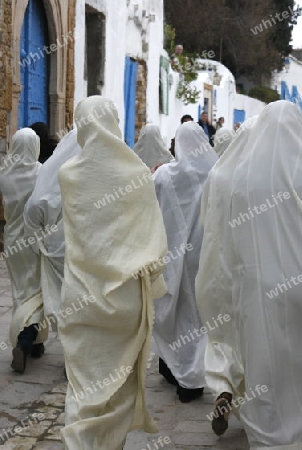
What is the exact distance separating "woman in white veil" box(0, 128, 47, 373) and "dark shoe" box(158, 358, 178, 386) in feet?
2.68

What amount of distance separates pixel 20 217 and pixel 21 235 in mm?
124

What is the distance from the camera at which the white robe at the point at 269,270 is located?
3.72 m

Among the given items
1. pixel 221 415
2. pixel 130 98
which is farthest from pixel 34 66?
pixel 221 415

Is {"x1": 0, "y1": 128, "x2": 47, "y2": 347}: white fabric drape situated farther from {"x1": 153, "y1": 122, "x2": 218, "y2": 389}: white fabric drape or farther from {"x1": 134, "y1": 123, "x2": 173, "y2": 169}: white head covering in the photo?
{"x1": 134, "y1": 123, "x2": 173, "y2": 169}: white head covering

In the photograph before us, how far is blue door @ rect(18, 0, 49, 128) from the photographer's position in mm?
11312

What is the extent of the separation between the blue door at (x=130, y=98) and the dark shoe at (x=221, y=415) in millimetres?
11771

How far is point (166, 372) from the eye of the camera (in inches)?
214

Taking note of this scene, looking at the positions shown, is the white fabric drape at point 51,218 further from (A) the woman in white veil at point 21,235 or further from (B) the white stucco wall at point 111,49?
(B) the white stucco wall at point 111,49

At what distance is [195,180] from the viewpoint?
5320 mm

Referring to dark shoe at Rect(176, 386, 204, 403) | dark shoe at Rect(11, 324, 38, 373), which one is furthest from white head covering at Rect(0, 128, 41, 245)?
dark shoe at Rect(176, 386, 204, 403)

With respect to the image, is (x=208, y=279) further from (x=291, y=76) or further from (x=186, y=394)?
(x=291, y=76)

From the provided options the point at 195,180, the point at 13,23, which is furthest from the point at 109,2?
the point at 195,180

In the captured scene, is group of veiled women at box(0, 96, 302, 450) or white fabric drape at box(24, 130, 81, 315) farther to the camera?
white fabric drape at box(24, 130, 81, 315)

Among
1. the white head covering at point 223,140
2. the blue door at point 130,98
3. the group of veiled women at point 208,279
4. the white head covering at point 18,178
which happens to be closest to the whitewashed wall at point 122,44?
the blue door at point 130,98
